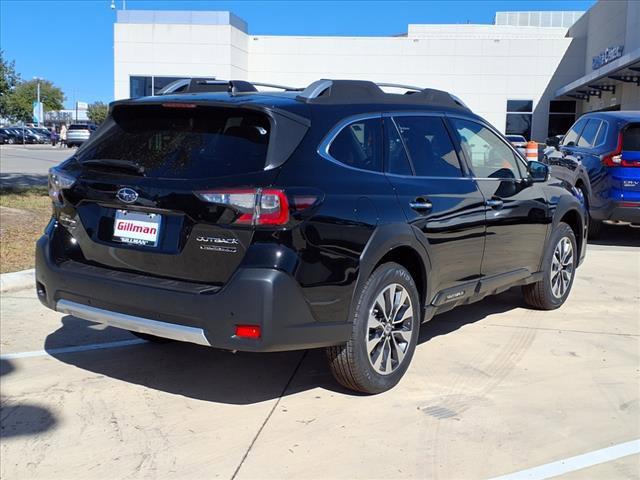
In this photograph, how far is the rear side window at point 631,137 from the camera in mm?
9086

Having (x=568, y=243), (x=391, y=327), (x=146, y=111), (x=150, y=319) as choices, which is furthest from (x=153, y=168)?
(x=568, y=243)

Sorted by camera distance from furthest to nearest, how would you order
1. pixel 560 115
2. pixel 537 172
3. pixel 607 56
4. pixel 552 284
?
pixel 560 115 → pixel 607 56 → pixel 552 284 → pixel 537 172

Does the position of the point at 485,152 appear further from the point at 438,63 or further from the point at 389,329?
the point at 438,63

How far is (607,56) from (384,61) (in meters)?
12.7

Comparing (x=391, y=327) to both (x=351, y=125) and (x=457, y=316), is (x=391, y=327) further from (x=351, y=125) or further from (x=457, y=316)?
(x=457, y=316)

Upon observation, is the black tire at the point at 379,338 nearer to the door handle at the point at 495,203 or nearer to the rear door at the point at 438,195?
the rear door at the point at 438,195

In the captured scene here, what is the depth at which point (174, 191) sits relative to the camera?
3584 mm

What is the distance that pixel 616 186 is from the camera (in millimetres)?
9039

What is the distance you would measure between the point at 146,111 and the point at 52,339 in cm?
220

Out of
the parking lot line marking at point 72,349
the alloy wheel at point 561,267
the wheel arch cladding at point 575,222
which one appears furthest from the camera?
the wheel arch cladding at point 575,222

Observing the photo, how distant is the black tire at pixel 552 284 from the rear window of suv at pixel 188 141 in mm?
3316

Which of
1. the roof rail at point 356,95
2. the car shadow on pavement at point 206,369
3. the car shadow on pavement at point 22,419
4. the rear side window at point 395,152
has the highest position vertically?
the roof rail at point 356,95

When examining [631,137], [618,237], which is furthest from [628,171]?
[618,237]

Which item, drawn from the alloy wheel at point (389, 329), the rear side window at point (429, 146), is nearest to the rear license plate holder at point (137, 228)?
the alloy wheel at point (389, 329)
